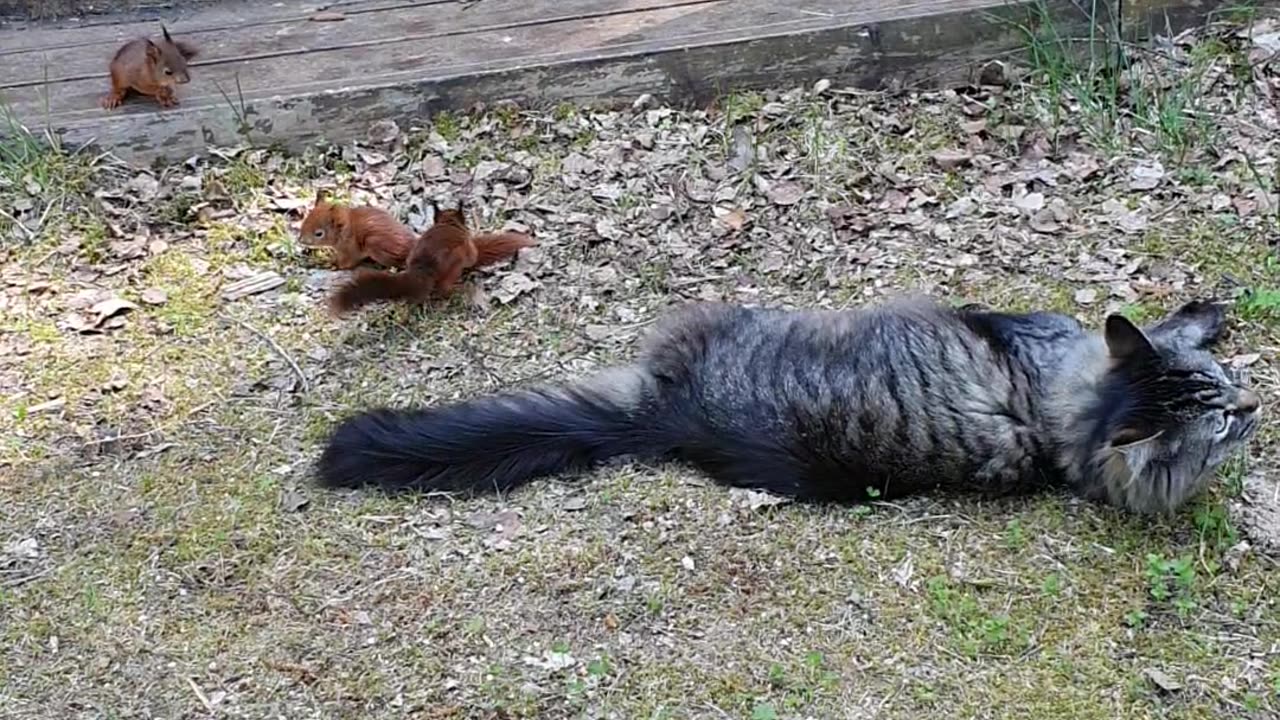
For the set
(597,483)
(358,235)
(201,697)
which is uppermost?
(358,235)

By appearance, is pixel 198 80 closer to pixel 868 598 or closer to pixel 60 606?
pixel 60 606

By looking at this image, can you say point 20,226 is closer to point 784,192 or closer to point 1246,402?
point 784,192

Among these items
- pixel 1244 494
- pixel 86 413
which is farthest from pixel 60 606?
pixel 1244 494

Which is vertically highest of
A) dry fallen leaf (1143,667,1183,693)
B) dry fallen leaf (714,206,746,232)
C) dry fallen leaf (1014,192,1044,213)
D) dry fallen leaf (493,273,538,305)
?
dry fallen leaf (714,206,746,232)

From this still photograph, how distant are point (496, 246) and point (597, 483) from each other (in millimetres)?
1200

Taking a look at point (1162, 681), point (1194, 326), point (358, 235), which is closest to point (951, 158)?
point (1194, 326)

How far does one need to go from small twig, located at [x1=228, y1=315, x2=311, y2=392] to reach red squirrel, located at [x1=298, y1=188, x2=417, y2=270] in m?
0.37

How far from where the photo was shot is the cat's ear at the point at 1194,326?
159 inches

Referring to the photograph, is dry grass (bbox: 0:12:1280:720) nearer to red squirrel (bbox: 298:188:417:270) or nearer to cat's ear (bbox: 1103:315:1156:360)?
red squirrel (bbox: 298:188:417:270)

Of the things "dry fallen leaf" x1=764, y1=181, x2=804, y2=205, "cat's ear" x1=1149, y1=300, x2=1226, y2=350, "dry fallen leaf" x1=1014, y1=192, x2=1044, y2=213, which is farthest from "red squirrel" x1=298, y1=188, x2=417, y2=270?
"cat's ear" x1=1149, y1=300, x2=1226, y2=350

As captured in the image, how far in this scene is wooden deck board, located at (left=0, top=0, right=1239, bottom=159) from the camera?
536 centimetres

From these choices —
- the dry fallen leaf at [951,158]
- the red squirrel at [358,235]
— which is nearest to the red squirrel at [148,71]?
the red squirrel at [358,235]

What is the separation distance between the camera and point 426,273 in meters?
4.55

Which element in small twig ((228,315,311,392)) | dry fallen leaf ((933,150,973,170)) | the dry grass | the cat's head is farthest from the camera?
dry fallen leaf ((933,150,973,170))
